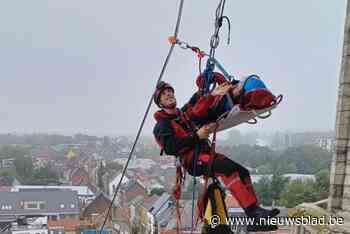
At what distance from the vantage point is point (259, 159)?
1024 inches

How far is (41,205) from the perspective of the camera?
83.1 feet

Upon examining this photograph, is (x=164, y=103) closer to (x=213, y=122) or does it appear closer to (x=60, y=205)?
(x=213, y=122)

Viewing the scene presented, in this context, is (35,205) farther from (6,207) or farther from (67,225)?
(67,225)

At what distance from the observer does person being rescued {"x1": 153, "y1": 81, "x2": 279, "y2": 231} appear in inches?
68.5

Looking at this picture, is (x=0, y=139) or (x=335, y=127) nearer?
(x=335, y=127)

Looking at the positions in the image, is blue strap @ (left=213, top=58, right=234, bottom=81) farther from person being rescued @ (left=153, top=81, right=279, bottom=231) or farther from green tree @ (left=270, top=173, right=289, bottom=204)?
green tree @ (left=270, top=173, right=289, bottom=204)

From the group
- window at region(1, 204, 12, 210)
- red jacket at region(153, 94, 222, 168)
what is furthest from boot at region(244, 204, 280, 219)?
window at region(1, 204, 12, 210)

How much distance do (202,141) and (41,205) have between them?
24.7 metres

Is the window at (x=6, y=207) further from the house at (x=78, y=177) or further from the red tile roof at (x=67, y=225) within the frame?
the house at (x=78, y=177)

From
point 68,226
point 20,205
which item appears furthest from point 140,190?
point 68,226

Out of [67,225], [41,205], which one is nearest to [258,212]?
[67,225]

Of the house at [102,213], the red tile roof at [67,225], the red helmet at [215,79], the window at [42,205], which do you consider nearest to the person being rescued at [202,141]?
the red helmet at [215,79]

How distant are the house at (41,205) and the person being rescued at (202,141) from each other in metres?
23.5

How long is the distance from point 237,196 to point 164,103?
38cm
